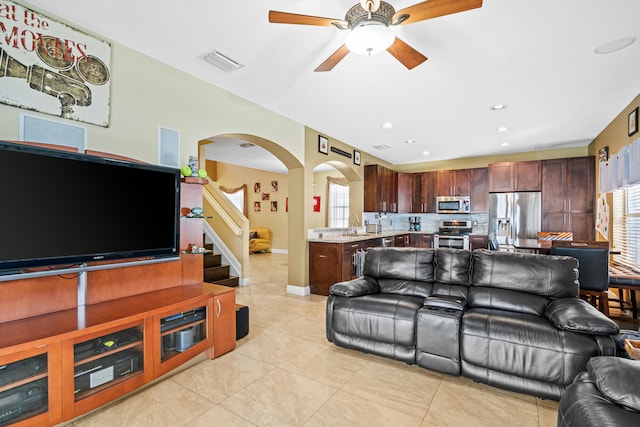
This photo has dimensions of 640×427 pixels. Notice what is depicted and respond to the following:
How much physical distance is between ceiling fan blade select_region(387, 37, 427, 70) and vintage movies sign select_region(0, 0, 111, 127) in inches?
94.5

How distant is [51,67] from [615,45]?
15.4 ft

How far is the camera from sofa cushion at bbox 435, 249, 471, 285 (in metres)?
2.96

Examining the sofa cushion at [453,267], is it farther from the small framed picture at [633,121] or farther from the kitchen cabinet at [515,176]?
the kitchen cabinet at [515,176]

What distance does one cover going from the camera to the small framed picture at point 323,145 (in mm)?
5396

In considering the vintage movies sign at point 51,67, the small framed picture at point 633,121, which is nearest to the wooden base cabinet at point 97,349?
the vintage movies sign at point 51,67

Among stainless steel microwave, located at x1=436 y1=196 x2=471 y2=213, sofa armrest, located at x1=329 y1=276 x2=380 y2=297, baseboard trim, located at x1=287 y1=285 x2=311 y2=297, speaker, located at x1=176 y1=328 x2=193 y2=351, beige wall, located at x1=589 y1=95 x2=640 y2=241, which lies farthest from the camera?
stainless steel microwave, located at x1=436 y1=196 x2=471 y2=213

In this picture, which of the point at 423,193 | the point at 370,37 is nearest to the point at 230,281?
the point at 370,37

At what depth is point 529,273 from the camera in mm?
2674

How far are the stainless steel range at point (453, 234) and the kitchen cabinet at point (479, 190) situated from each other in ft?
1.55

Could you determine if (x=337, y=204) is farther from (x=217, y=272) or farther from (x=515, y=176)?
(x=217, y=272)

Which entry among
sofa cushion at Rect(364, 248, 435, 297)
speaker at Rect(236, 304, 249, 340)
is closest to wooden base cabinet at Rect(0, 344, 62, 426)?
speaker at Rect(236, 304, 249, 340)

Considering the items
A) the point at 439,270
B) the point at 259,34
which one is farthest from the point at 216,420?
the point at 259,34

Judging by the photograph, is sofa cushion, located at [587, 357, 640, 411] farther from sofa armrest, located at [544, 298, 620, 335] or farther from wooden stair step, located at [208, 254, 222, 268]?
wooden stair step, located at [208, 254, 222, 268]

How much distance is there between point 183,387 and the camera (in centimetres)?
229
